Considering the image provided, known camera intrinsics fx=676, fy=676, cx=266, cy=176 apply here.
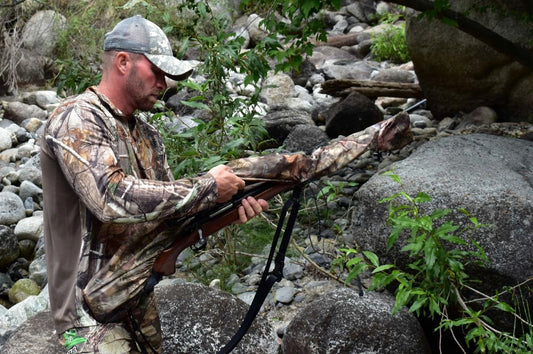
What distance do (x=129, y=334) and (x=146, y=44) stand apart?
1.19m

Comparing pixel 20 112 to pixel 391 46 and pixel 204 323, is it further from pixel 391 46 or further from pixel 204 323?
pixel 204 323

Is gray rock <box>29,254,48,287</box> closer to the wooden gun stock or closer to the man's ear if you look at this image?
the wooden gun stock

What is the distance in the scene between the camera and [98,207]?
2.41 m

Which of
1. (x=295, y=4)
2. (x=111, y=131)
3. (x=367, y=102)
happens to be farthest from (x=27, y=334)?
(x=367, y=102)

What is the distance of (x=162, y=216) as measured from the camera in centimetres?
248

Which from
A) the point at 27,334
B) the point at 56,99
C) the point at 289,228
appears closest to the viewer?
the point at 289,228

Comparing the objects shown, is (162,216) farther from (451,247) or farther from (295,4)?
(295,4)

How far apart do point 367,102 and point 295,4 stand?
3.92 meters

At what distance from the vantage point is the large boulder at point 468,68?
7.48m

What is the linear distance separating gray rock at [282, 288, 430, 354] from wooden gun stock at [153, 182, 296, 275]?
4.74 feet

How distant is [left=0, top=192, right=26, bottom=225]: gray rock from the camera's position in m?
8.02

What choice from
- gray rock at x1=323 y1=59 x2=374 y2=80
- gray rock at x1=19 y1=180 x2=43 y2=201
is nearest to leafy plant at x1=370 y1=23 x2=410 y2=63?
gray rock at x1=323 y1=59 x2=374 y2=80

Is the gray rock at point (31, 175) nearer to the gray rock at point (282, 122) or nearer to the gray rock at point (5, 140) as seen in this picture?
the gray rock at point (5, 140)

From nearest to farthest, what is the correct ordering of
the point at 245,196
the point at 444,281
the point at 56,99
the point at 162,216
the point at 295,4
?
the point at 162,216 < the point at 245,196 < the point at 444,281 < the point at 295,4 < the point at 56,99
